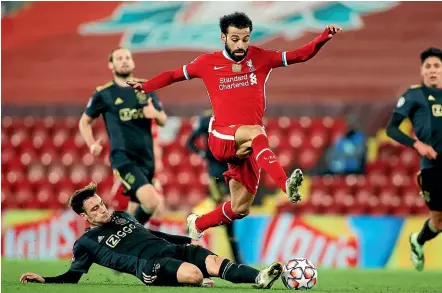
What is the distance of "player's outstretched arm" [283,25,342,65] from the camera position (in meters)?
6.59

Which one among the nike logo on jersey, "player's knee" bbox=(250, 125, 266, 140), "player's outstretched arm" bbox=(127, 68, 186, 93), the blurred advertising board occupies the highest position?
"player's outstretched arm" bbox=(127, 68, 186, 93)

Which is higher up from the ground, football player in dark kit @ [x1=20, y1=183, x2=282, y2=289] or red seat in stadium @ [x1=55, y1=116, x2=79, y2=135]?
red seat in stadium @ [x1=55, y1=116, x2=79, y2=135]

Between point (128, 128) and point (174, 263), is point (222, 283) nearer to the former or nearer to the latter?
point (174, 263)

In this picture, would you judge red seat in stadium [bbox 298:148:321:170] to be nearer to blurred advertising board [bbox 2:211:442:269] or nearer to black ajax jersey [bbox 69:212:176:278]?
blurred advertising board [bbox 2:211:442:269]

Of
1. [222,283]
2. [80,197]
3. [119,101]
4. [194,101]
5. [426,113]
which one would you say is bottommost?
[222,283]

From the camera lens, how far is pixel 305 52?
265 inches

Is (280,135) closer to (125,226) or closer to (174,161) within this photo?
(174,161)

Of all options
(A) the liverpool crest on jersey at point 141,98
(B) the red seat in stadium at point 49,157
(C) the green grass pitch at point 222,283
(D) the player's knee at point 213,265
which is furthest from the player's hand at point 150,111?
(B) the red seat in stadium at point 49,157

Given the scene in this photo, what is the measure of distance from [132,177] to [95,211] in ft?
6.77

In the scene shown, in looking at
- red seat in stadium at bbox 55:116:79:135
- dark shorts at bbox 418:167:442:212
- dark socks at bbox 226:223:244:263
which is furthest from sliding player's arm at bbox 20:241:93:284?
red seat in stadium at bbox 55:116:79:135

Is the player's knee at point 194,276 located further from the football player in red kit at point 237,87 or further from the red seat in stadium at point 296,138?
the red seat in stadium at point 296,138

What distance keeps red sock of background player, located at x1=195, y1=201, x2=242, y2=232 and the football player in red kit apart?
0.16 feet

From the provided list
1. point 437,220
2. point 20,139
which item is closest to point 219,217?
point 437,220

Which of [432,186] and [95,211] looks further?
[432,186]
